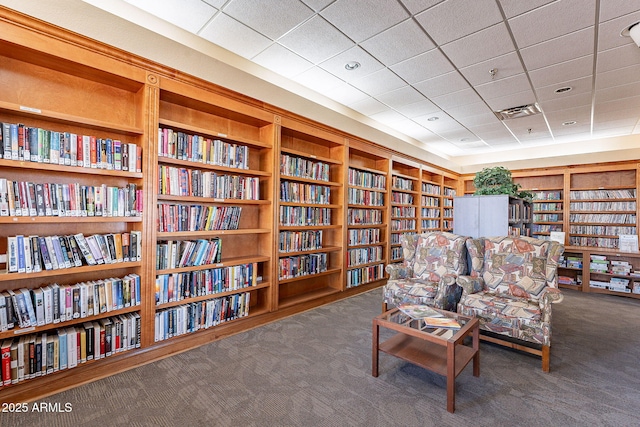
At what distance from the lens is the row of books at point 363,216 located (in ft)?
14.4

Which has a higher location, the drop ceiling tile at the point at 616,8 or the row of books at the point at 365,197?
the drop ceiling tile at the point at 616,8

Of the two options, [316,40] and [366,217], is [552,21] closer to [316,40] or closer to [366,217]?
[316,40]

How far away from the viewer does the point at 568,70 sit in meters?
3.23

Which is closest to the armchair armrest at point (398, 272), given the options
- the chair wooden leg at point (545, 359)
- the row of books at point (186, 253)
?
the chair wooden leg at point (545, 359)

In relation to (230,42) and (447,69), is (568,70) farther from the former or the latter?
(230,42)

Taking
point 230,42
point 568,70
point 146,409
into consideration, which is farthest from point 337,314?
point 568,70

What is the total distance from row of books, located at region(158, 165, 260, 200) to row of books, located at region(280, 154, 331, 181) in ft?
1.37

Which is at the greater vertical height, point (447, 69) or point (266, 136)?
point (447, 69)

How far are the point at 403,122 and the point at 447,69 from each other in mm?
1893

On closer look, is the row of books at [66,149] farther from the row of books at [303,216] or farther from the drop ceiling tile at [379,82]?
the drop ceiling tile at [379,82]

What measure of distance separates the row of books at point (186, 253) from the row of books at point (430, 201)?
4.59m

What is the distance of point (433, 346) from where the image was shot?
2191 millimetres

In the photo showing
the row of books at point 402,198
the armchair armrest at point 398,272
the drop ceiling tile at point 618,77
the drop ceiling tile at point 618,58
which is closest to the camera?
the drop ceiling tile at point 618,58

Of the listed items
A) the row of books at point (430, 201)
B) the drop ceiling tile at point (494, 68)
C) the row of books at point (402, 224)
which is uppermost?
the drop ceiling tile at point (494, 68)
